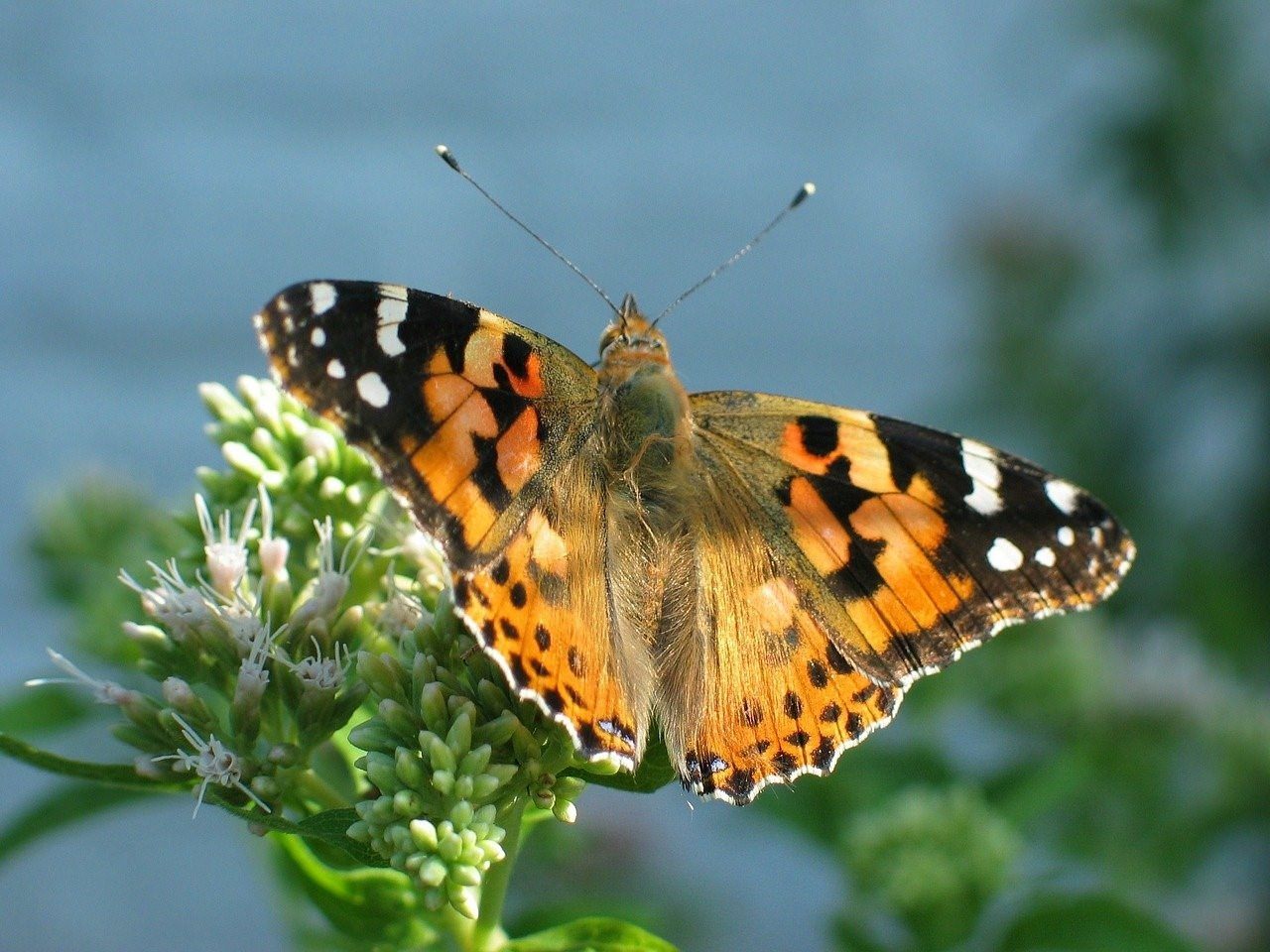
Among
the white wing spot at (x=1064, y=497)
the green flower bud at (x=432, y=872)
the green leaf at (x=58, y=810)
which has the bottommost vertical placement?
the green flower bud at (x=432, y=872)

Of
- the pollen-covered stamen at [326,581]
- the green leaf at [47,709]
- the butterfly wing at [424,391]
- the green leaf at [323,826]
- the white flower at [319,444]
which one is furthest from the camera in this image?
the green leaf at [47,709]

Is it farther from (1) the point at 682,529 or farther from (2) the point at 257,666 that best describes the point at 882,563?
(2) the point at 257,666

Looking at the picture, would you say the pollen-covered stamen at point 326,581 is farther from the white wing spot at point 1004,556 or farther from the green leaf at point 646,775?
the white wing spot at point 1004,556

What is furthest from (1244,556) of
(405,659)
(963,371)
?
(405,659)

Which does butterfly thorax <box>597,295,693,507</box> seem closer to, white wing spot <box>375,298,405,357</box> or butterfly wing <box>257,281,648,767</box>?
butterfly wing <box>257,281,648,767</box>

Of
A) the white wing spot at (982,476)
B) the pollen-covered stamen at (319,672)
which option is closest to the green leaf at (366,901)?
the pollen-covered stamen at (319,672)

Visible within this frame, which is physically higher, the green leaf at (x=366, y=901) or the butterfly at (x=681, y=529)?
the butterfly at (x=681, y=529)
